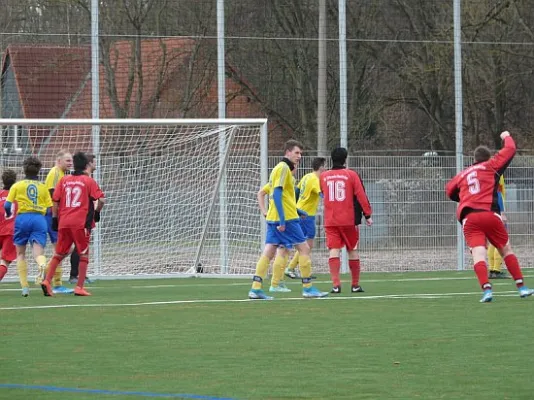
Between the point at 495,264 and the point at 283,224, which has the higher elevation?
the point at 283,224

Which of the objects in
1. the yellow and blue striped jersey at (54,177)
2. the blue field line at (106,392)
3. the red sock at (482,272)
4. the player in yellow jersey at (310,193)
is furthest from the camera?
the player in yellow jersey at (310,193)

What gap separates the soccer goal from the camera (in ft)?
69.7

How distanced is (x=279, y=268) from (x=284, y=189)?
1258 mm

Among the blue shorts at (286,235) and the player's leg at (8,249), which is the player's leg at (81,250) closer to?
the player's leg at (8,249)

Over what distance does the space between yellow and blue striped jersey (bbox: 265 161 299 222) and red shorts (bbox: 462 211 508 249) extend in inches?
95.6

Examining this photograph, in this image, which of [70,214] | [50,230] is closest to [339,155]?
[70,214]

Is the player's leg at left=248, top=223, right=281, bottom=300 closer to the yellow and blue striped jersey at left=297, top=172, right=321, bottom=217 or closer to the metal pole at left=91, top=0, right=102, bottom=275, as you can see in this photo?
the yellow and blue striped jersey at left=297, top=172, right=321, bottom=217

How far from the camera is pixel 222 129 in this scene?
2127 centimetres

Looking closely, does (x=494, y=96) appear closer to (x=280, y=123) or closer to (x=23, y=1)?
(x=280, y=123)

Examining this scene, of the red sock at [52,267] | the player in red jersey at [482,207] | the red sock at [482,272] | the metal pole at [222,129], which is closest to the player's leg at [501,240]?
the player in red jersey at [482,207]

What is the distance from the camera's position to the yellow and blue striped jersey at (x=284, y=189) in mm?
14805

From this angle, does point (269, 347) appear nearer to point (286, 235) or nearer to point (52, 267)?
point (286, 235)

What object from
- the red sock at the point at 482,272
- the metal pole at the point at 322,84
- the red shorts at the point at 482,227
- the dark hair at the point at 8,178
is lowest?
the red sock at the point at 482,272

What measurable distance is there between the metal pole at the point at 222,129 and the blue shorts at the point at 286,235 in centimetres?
628
